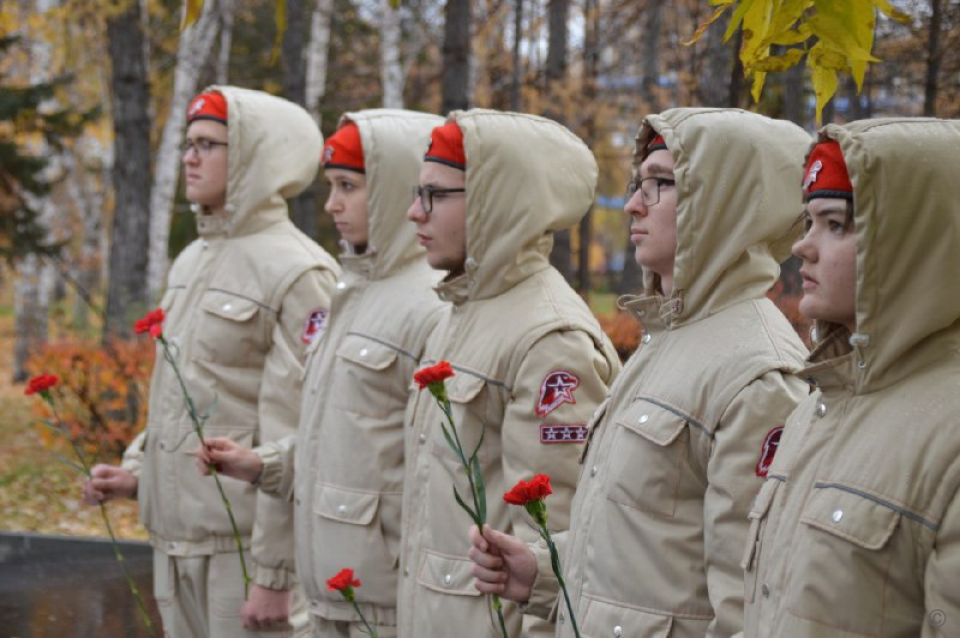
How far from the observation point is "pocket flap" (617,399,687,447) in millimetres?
3273

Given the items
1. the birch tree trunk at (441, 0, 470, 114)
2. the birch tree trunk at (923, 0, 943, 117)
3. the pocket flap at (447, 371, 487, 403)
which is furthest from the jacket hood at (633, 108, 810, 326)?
the birch tree trunk at (441, 0, 470, 114)

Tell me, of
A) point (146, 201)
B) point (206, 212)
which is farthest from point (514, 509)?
point (146, 201)

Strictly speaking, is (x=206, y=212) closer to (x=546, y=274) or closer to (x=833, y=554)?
(x=546, y=274)

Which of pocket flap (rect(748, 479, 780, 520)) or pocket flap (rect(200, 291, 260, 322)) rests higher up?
pocket flap (rect(748, 479, 780, 520))

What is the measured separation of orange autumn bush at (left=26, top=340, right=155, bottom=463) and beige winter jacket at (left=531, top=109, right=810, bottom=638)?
9013 mm

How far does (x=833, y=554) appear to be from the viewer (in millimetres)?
2590

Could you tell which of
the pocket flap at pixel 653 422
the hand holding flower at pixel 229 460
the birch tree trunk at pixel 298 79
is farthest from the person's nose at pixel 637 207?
the birch tree trunk at pixel 298 79

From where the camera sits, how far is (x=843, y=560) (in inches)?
101

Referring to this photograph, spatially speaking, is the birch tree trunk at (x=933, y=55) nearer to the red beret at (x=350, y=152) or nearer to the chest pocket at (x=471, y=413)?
the red beret at (x=350, y=152)

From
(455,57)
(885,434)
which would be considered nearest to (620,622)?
(885,434)

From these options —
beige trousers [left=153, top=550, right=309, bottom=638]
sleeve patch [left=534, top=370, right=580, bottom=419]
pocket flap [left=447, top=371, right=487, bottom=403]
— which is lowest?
beige trousers [left=153, top=550, right=309, bottom=638]

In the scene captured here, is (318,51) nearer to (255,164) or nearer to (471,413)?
(255,164)

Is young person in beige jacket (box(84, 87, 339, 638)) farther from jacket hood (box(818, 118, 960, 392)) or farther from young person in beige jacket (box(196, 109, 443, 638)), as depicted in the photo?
jacket hood (box(818, 118, 960, 392))

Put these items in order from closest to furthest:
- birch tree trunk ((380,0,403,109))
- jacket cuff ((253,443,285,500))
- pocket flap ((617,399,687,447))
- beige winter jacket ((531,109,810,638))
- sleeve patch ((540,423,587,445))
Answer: beige winter jacket ((531,109,810,638)) → pocket flap ((617,399,687,447)) → sleeve patch ((540,423,587,445)) → jacket cuff ((253,443,285,500)) → birch tree trunk ((380,0,403,109))
